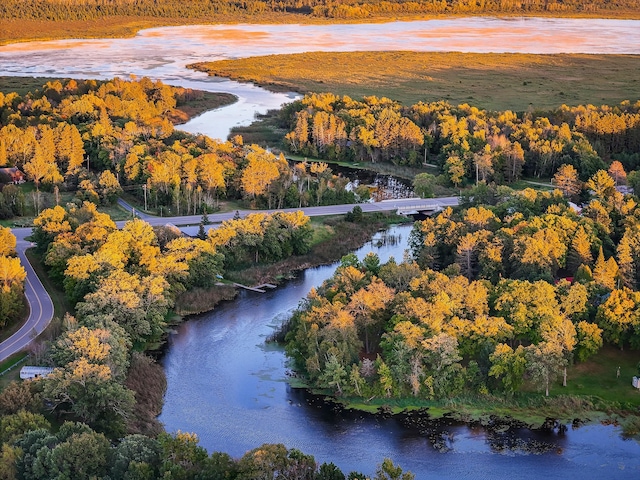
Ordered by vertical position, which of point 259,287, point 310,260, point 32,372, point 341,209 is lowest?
point 259,287

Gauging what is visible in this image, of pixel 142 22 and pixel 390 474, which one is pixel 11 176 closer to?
pixel 390 474

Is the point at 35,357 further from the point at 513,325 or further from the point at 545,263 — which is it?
the point at 545,263

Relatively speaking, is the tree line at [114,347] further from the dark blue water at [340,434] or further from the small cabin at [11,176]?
the small cabin at [11,176]

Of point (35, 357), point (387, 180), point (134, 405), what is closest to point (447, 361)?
point (134, 405)

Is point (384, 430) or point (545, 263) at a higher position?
point (545, 263)

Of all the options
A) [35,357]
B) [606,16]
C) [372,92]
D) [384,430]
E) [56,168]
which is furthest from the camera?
[606,16]

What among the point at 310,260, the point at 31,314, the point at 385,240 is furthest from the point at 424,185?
the point at 31,314

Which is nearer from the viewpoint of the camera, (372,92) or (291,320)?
(291,320)
